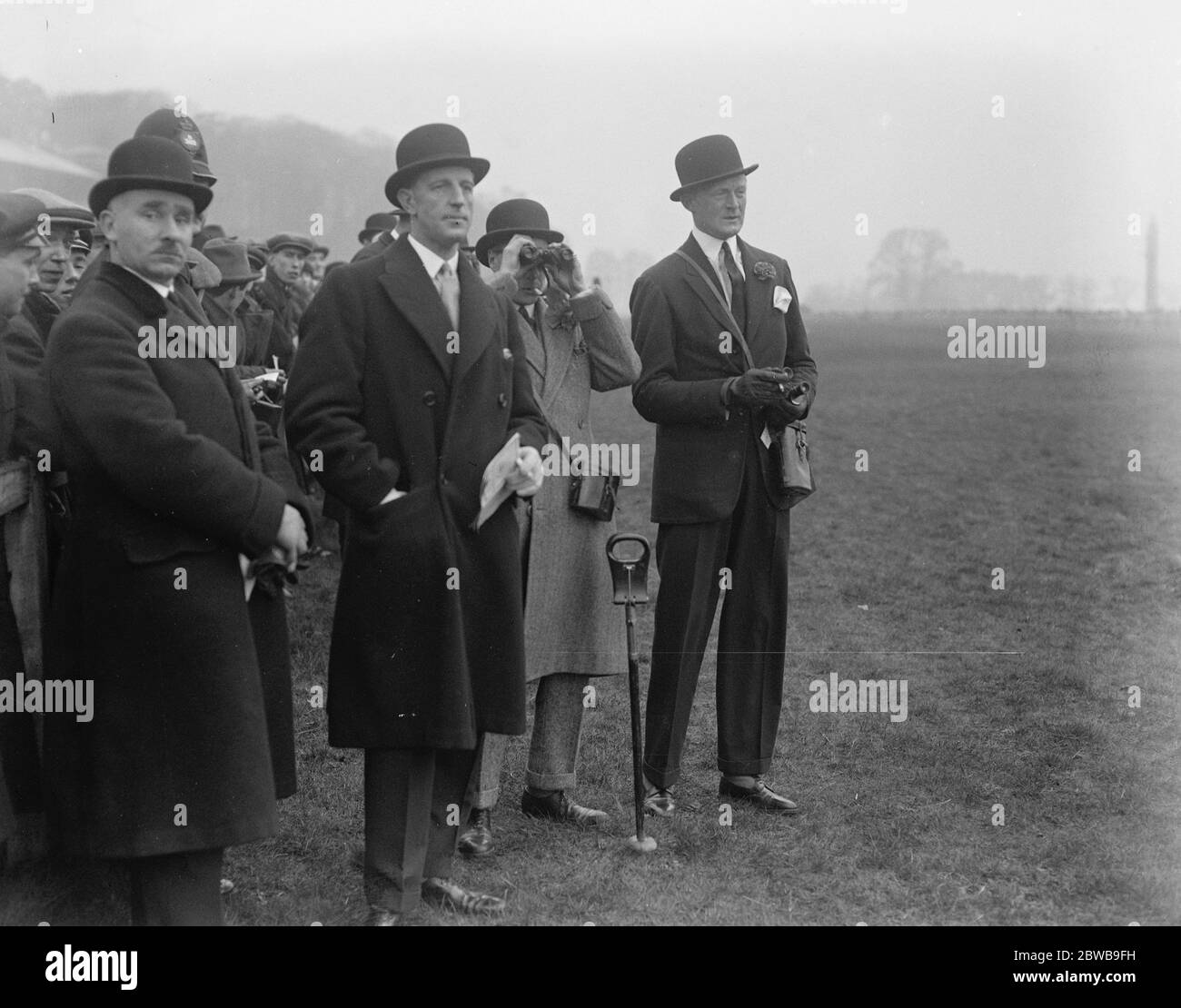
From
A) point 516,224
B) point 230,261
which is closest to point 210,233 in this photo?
point 230,261

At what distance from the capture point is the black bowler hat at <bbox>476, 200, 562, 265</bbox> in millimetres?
5539

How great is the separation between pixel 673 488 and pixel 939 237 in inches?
300

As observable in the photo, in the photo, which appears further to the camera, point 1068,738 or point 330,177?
point 330,177

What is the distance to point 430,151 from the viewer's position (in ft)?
14.5

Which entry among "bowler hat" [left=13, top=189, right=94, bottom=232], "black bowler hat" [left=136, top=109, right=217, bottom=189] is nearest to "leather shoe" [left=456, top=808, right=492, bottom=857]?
"black bowler hat" [left=136, top=109, right=217, bottom=189]

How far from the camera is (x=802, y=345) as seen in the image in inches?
230

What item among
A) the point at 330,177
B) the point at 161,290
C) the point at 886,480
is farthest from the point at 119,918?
the point at 886,480

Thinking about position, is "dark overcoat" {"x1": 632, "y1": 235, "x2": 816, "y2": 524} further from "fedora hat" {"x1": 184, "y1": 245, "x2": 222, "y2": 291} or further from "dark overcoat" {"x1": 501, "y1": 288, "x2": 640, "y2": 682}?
"fedora hat" {"x1": 184, "y1": 245, "x2": 222, "y2": 291}

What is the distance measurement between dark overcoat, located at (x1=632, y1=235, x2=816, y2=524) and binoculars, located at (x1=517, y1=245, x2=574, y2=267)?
1.42ft

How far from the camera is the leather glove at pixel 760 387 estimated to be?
533 centimetres

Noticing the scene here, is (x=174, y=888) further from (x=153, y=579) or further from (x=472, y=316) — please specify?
(x=472, y=316)

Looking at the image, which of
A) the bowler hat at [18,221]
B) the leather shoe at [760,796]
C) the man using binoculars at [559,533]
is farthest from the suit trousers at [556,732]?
the bowler hat at [18,221]

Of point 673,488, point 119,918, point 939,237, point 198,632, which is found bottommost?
point 119,918
